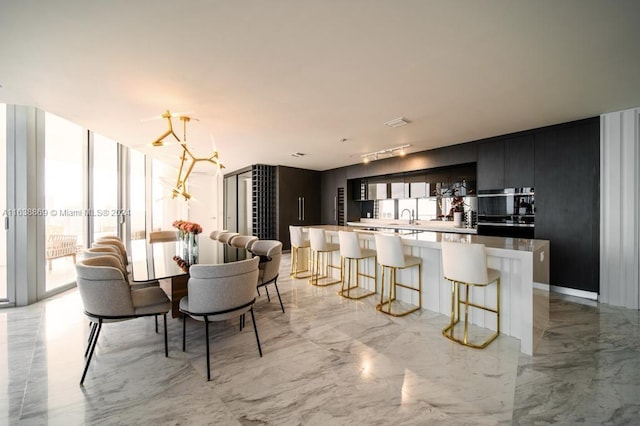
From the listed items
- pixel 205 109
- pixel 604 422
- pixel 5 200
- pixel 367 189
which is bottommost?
pixel 604 422

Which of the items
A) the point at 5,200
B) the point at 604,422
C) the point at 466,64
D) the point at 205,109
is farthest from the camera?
the point at 5,200

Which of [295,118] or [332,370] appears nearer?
[332,370]

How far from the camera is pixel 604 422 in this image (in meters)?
1.61

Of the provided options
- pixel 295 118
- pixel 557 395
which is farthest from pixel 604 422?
pixel 295 118

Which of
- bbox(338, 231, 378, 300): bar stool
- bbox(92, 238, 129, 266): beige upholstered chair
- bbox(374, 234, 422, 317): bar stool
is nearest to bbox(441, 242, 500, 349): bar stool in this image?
bbox(374, 234, 422, 317): bar stool

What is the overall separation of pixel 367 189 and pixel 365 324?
16.6ft

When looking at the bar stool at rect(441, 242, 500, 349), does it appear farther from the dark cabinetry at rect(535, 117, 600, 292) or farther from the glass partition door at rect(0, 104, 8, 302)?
the glass partition door at rect(0, 104, 8, 302)

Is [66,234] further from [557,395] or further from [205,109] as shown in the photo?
[557,395]

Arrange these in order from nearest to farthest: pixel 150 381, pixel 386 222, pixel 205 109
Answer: pixel 150 381
pixel 205 109
pixel 386 222

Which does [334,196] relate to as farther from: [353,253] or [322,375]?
[322,375]

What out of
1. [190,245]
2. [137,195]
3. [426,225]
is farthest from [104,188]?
[426,225]

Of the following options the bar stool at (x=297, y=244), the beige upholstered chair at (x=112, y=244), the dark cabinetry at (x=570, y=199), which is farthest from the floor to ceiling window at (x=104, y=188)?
the dark cabinetry at (x=570, y=199)

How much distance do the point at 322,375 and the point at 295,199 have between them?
6084 millimetres

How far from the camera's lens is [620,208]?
3430mm
